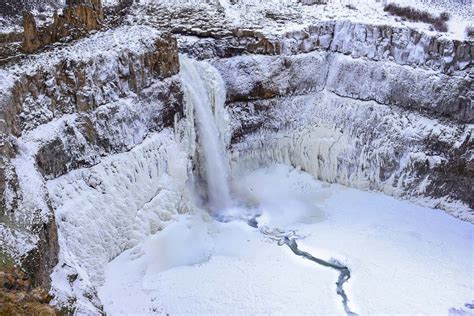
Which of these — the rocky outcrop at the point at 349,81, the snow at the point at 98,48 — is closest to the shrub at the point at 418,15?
the rocky outcrop at the point at 349,81

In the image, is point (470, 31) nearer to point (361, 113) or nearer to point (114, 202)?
point (361, 113)

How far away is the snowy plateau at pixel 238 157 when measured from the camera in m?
12.2

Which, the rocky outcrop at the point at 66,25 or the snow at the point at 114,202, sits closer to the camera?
the snow at the point at 114,202

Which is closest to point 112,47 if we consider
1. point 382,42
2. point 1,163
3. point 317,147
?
point 1,163

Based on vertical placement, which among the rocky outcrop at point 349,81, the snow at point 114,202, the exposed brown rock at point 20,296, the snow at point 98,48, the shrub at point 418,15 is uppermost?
the shrub at point 418,15

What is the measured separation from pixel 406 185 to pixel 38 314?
13.4 m

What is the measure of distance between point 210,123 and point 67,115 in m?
5.40

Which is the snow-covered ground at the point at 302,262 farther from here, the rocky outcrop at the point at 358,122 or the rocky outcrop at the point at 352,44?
the rocky outcrop at the point at 352,44

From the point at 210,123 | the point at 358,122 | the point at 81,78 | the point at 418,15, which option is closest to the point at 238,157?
the point at 210,123

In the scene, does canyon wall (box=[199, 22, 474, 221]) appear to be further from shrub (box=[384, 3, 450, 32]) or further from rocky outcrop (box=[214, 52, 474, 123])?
shrub (box=[384, 3, 450, 32])

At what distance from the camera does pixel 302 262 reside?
46.7 feet

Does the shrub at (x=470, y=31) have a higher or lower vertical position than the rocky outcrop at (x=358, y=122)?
higher

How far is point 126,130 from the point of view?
1462 cm

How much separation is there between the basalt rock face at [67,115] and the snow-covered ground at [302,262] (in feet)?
9.47
